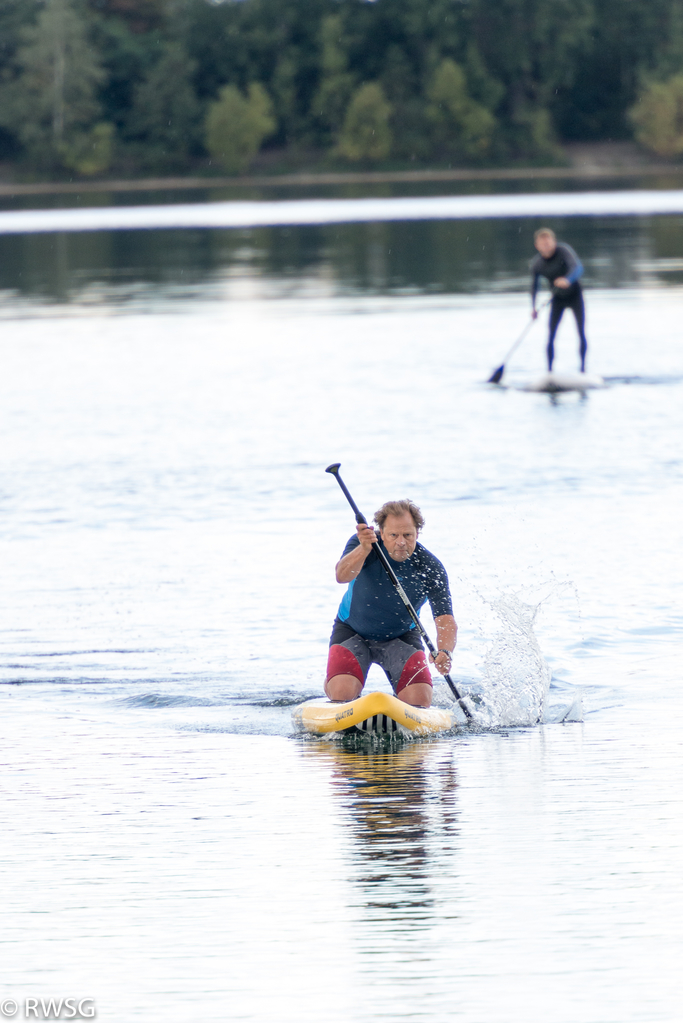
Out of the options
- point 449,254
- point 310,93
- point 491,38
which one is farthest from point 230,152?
point 449,254

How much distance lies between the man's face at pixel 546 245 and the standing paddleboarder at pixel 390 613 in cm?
1195

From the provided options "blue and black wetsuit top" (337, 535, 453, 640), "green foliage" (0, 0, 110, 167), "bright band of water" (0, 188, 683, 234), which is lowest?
"bright band of water" (0, 188, 683, 234)

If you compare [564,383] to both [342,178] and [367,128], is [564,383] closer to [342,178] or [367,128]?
[367,128]

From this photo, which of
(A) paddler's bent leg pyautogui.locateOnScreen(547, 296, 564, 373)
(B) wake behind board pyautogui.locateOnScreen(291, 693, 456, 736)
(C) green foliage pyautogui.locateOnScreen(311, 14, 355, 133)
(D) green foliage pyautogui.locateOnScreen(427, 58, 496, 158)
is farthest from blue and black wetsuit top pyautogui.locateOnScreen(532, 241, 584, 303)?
(C) green foliage pyautogui.locateOnScreen(311, 14, 355, 133)

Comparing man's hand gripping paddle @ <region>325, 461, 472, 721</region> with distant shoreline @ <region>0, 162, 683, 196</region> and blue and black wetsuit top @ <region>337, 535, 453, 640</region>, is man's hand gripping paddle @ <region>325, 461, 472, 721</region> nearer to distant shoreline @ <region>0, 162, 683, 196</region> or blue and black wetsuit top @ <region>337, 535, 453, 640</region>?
blue and black wetsuit top @ <region>337, 535, 453, 640</region>

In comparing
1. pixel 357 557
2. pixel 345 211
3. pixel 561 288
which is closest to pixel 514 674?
pixel 357 557

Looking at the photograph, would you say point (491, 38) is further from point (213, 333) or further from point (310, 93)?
point (213, 333)

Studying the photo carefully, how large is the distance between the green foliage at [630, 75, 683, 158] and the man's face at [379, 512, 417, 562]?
111324 mm

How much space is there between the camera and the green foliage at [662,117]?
115 meters

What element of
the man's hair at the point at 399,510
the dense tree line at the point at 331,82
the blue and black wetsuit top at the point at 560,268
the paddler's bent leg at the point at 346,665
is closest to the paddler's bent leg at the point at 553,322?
the blue and black wetsuit top at the point at 560,268

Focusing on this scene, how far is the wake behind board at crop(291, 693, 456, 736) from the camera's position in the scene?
25.3 ft

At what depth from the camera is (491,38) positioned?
409ft

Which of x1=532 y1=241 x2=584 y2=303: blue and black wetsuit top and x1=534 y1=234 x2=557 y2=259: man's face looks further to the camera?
x1=532 y1=241 x2=584 y2=303: blue and black wetsuit top

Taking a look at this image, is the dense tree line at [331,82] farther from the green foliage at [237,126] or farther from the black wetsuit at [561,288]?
the black wetsuit at [561,288]
